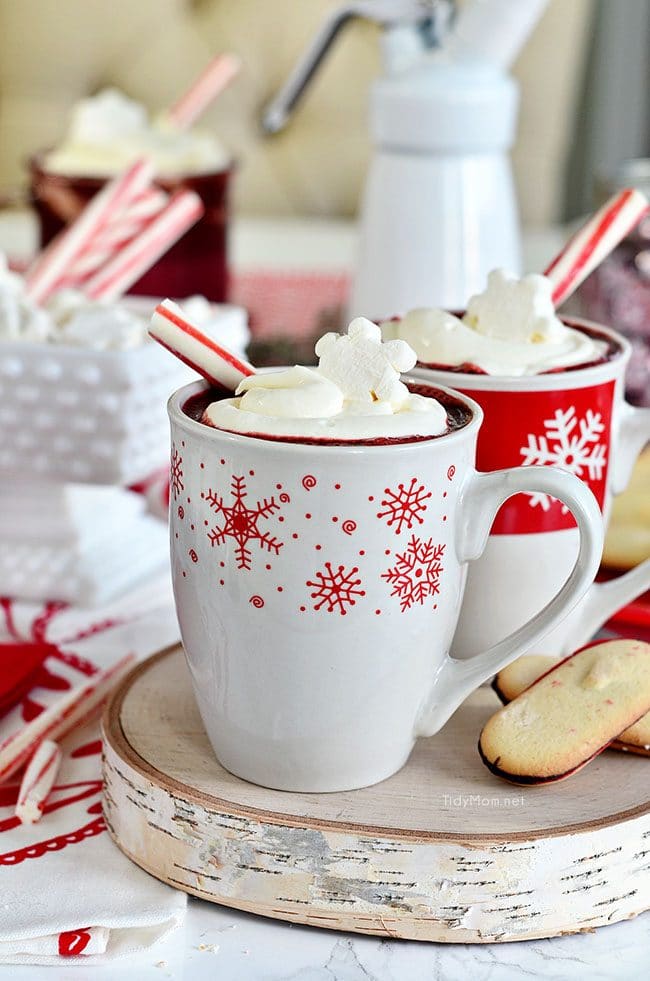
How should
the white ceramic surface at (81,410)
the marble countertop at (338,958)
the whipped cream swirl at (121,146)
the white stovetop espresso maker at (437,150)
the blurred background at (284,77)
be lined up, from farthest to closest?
the blurred background at (284,77) < the whipped cream swirl at (121,146) < the white stovetop espresso maker at (437,150) < the white ceramic surface at (81,410) < the marble countertop at (338,958)

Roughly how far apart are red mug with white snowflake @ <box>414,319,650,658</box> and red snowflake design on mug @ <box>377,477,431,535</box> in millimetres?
85

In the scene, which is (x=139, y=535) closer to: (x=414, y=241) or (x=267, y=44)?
(x=414, y=241)

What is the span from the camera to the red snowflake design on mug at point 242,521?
16.1 inches

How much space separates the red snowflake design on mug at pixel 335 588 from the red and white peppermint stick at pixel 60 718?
174mm

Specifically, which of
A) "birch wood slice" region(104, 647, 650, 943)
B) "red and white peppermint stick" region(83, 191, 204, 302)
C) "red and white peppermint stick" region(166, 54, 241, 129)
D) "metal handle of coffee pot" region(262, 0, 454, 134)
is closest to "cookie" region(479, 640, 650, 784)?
"birch wood slice" region(104, 647, 650, 943)

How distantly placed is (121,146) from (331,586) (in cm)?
71

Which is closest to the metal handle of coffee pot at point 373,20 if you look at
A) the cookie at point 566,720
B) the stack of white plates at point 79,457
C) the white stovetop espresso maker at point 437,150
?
the white stovetop espresso maker at point 437,150

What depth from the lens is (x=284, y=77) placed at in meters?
1.67

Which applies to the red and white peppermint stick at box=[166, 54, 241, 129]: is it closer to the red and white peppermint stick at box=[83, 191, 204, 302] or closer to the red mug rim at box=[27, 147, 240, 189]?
the red mug rim at box=[27, 147, 240, 189]

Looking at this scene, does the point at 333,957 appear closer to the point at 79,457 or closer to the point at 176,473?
the point at 176,473

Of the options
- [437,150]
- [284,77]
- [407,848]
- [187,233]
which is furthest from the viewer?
[284,77]

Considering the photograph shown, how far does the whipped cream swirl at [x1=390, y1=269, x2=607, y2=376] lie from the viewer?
51 cm

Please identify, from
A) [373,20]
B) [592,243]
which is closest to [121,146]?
[373,20]

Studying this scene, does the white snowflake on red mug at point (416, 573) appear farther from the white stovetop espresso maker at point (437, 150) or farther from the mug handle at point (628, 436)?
the white stovetop espresso maker at point (437, 150)
